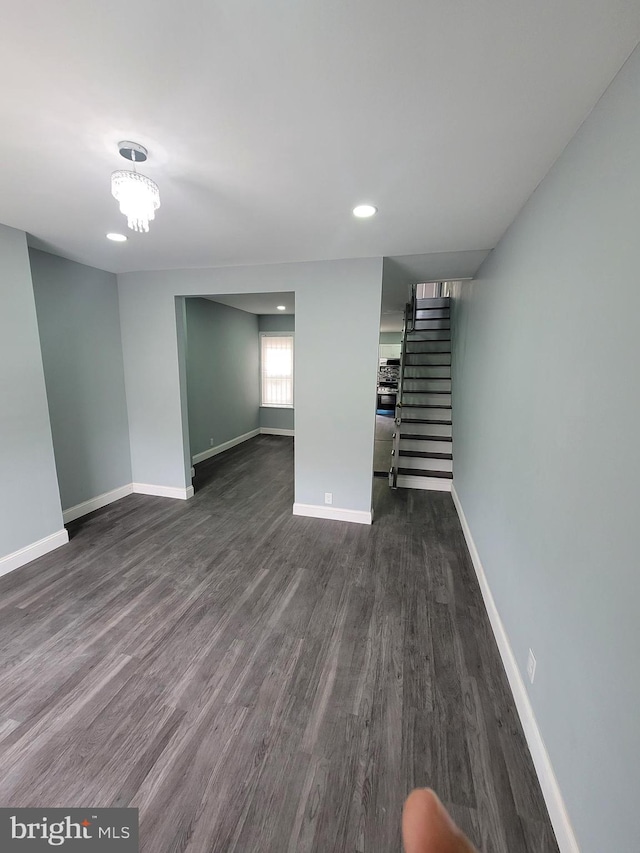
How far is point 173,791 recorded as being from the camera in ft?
4.32

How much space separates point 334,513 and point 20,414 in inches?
112

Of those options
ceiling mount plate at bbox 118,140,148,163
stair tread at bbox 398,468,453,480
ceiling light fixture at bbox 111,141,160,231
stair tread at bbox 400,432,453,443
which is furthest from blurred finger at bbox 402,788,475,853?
stair tread at bbox 400,432,453,443

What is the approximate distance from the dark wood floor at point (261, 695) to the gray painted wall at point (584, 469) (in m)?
0.35

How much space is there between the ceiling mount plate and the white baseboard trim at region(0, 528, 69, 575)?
2.90 meters

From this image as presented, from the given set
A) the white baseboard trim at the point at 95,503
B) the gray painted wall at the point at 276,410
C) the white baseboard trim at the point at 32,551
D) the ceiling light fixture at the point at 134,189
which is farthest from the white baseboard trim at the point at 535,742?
the gray painted wall at the point at 276,410

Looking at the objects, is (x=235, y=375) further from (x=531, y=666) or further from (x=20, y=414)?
(x=531, y=666)

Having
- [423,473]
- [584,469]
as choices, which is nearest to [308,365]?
[423,473]

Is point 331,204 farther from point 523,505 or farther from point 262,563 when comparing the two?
point 262,563

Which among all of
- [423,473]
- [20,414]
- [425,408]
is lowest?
[423,473]

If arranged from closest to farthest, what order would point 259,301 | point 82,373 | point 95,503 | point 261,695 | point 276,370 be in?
1. point 261,695
2. point 82,373
3. point 95,503
4. point 259,301
5. point 276,370

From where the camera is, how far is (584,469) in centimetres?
117

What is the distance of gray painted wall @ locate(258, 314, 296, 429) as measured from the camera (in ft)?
23.0

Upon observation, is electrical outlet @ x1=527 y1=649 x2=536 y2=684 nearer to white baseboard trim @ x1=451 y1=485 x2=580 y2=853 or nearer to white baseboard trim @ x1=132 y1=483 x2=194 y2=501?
white baseboard trim @ x1=451 y1=485 x2=580 y2=853

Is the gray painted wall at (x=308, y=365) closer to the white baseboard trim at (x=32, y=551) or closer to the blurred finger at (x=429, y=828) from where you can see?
the white baseboard trim at (x=32, y=551)
